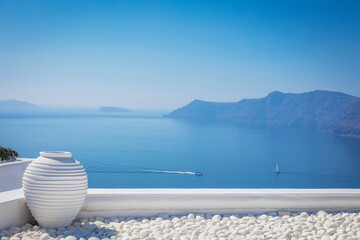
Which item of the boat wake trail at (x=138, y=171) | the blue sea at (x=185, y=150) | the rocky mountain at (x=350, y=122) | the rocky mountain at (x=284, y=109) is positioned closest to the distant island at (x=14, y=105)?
the blue sea at (x=185, y=150)

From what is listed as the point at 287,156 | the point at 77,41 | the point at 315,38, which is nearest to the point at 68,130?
the point at 77,41

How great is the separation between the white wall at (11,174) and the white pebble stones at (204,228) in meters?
2.41

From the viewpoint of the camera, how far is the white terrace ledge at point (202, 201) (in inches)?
108

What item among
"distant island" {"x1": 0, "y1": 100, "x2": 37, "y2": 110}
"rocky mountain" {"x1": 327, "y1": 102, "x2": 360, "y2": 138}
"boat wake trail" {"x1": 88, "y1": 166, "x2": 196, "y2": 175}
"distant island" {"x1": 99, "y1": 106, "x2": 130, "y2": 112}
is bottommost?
"boat wake trail" {"x1": 88, "y1": 166, "x2": 196, "y2": 175}

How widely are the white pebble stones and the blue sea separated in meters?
34.9

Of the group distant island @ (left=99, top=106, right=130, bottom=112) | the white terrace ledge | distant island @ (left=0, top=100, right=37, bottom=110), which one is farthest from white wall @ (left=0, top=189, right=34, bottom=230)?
distant island @ (left=99, top=106, right=130, bottom=112)

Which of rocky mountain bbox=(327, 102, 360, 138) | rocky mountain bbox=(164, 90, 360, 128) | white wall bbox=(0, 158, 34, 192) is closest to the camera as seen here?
white wall bbox=(0, 158, 34, 192)

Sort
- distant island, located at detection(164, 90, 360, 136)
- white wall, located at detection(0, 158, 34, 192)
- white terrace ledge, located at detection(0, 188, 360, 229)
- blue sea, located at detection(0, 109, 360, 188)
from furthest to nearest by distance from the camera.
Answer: distant island, located at detection(164, 90, 360, 136)
blue sea, located at detection(0, 109, 360, 188)
white wall, located at detection(0, 158, 34, 192)
white terrace ledge, located at detection(0, 188, 360, 229)

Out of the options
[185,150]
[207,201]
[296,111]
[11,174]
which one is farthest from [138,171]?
[207,201]

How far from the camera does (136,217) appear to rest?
9.10 feet

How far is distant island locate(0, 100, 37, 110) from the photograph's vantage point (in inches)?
2299

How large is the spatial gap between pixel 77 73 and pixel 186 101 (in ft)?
61.4

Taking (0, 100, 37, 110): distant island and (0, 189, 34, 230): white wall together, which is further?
(0, 100, 37, 110): distant island

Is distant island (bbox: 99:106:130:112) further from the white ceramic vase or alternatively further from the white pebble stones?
the white ceramic vase
